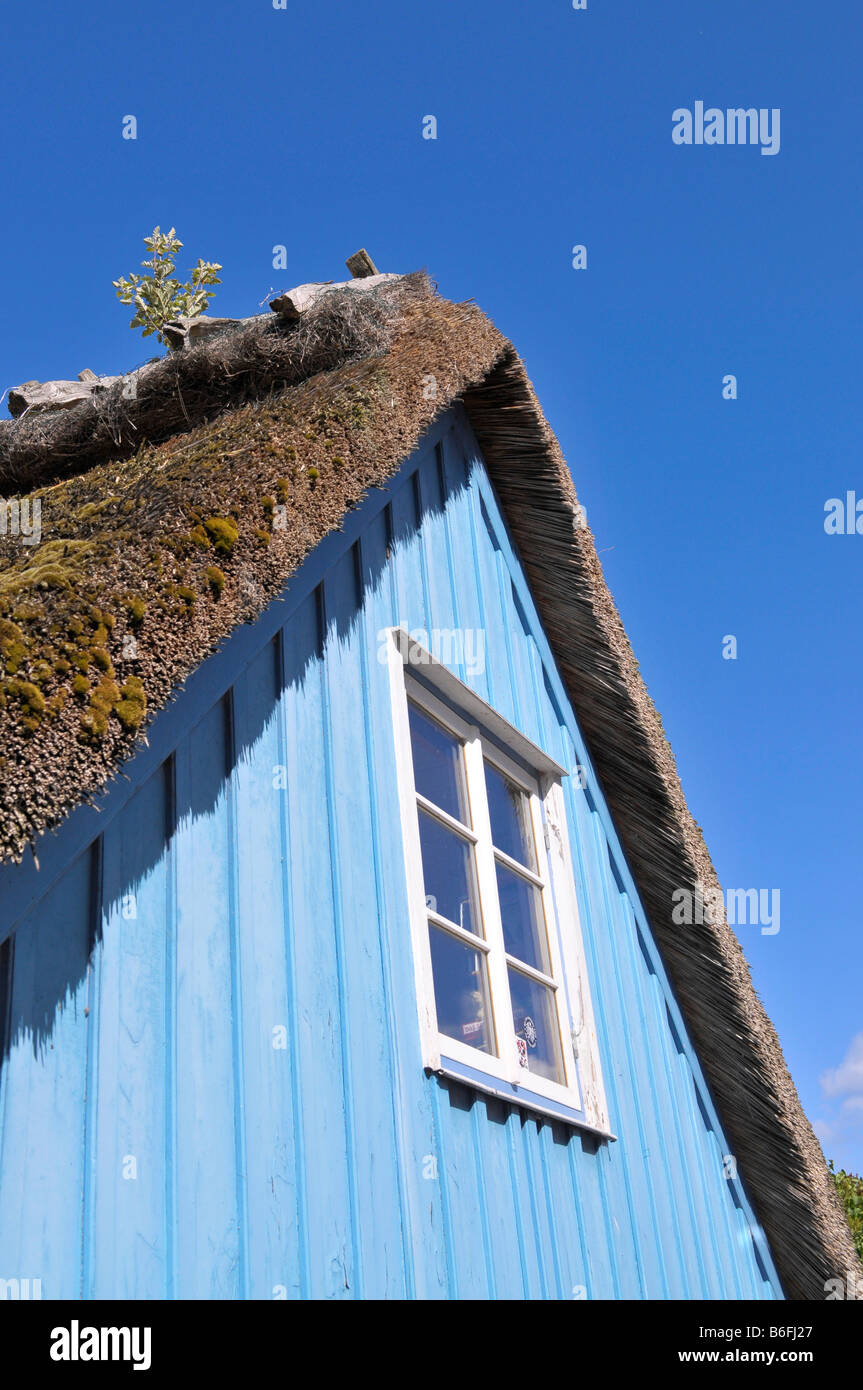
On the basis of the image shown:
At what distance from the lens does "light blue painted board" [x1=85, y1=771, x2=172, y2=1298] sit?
6.94 feet

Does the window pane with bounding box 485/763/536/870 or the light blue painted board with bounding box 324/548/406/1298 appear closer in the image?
the light blue painted board with bounding box 324/548/406/1298

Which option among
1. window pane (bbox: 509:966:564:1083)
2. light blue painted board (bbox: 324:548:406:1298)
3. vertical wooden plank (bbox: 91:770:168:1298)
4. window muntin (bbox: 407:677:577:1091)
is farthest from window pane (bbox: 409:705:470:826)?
vertical wooden plank (bbox: 91:770:168:1298)

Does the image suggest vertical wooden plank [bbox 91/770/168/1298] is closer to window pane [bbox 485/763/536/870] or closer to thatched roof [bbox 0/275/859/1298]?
thatched roof [bbox 0/275/859/1298]

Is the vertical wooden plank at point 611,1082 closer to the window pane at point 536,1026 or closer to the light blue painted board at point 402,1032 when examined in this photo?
the window pane at point 536,1026

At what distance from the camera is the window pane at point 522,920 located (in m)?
4.22

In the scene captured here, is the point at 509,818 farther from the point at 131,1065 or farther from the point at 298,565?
the point at 131,1065

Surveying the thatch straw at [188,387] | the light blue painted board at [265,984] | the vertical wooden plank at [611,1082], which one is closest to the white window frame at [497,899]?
the vertical wooden plank at [611,1082]

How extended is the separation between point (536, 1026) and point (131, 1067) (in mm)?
2104

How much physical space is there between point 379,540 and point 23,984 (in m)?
2.15

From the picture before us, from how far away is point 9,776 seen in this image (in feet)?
5.82

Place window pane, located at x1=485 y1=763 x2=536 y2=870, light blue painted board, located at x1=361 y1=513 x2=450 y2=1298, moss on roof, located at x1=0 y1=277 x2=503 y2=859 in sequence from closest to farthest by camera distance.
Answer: moss on roof, located at x1=0 y1=277 x2=503 y2=859
light blue painted board, located at x1=361 y1=513 x2=450 y2=1298
window pane, located at x1=485 y1=763 x2=536 y2=870

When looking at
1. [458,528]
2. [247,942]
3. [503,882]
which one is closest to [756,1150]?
[503,882]

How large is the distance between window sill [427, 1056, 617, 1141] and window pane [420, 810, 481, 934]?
0.49m

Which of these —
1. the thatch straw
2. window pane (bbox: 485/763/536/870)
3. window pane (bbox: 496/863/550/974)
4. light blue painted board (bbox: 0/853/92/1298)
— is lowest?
light blue painted board (bbox: 0/853/92/1298)
